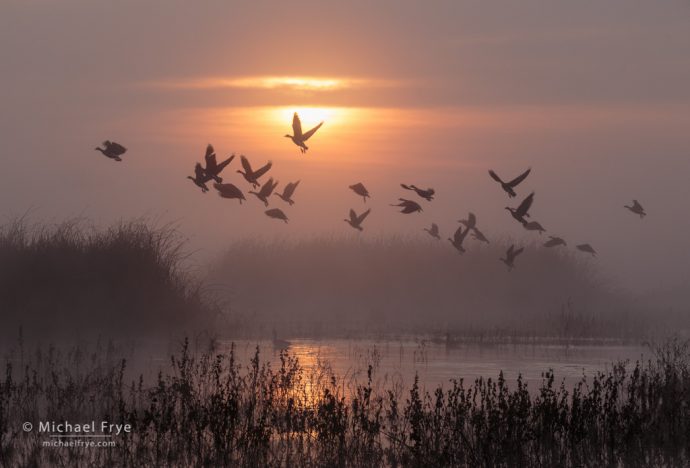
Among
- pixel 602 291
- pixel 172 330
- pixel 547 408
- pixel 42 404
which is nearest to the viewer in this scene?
pixel 547 408

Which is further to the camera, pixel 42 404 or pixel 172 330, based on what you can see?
pixel 172 330

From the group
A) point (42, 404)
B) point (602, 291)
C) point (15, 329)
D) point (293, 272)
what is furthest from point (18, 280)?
point (602, 291)

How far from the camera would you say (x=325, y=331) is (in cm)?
2833

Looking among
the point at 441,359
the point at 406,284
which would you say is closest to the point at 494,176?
the point at 441,359

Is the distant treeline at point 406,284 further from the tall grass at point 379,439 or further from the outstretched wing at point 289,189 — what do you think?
the tall grass at point 379,439

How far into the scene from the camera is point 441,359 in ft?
69.9

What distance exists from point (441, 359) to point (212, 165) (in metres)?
7.43

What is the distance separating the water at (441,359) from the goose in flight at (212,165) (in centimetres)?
391

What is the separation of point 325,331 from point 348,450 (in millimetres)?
18221

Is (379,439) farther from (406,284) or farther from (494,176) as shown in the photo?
(406,284)

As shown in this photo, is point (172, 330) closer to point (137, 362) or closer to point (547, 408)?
point (137, 362)

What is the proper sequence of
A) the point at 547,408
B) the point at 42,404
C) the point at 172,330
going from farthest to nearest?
1. the point at 172,330
2. the point at 42,404
3. the point at 547,408

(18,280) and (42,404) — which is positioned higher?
(18,280)

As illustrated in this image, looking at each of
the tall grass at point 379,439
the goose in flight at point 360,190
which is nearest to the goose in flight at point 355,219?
the goose in flight at point 360,190
